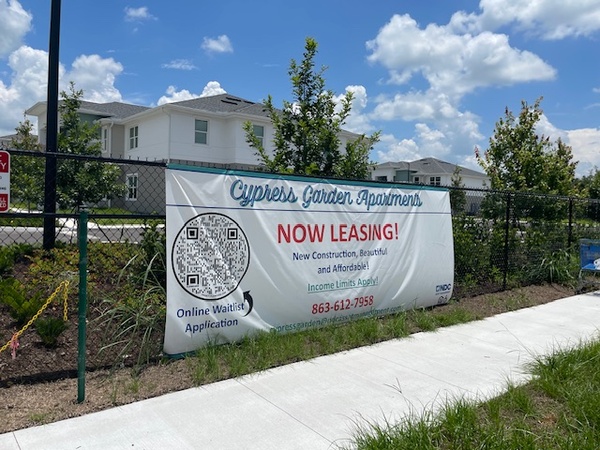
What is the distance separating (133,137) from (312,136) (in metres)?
27.1

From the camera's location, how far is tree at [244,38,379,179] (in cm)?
790

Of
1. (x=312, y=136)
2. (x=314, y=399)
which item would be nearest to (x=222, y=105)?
→ (x=312, y=136)

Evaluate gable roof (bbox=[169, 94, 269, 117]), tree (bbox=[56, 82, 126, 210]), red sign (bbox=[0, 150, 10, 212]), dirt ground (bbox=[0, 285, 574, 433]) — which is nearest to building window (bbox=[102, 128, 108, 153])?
gable roof (bbox=[169, 94, 269, 117])

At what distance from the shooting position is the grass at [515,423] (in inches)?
120

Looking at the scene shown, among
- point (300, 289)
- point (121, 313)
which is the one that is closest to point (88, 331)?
point (121, 313)

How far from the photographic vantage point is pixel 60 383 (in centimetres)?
396

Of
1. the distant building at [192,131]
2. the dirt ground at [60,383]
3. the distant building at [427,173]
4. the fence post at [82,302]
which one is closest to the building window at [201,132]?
the distant building at [192,131]

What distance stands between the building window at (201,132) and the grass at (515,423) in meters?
27.3

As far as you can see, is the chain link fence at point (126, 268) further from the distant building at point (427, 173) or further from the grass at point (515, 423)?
the distant building at point (427, 173)

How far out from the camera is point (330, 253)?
225 inches

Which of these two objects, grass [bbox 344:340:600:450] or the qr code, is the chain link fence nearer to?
the qr code

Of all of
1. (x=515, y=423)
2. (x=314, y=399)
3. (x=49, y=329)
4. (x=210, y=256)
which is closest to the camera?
(x=515, y=423)

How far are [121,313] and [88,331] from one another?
344 millimetres

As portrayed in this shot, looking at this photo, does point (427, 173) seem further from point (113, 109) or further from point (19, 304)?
point (19, 304)
